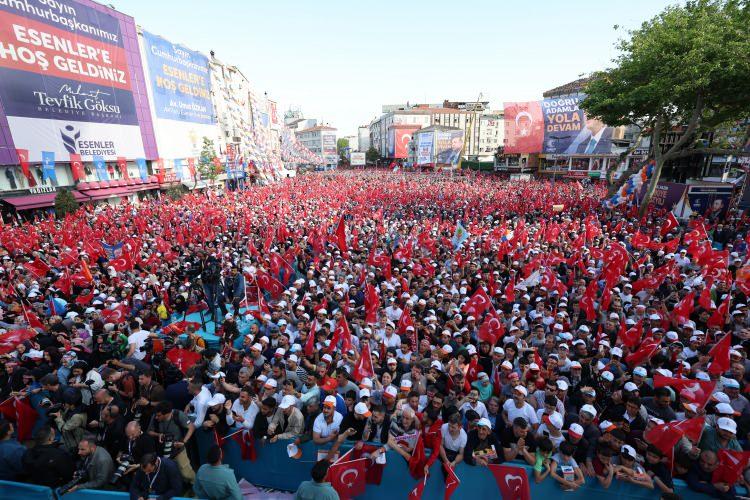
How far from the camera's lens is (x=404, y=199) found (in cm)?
2528

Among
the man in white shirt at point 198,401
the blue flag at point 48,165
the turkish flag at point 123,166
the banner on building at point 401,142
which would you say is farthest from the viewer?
the banner on building at point 401,142

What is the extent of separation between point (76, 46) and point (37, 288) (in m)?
25.6

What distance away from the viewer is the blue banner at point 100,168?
28216mm

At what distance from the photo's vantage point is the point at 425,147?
2431 inches

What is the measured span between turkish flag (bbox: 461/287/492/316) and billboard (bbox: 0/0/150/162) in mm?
28398

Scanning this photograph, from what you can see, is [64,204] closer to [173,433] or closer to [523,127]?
[173,433]

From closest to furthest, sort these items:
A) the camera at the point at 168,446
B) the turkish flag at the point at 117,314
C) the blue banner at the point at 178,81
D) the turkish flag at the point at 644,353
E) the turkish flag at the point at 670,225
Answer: the camera at the point at 168,446 → the turkish flag at the point at 644,353 → the turkish flag at the point at 117,314 → the turkish flag at the point at 670,225 → the blue banner at the point at 178,81

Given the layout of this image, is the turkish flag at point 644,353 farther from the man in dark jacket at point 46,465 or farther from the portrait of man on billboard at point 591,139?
the portrait of man on billboard at point 591,139

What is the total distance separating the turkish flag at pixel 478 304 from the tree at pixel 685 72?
1549cm

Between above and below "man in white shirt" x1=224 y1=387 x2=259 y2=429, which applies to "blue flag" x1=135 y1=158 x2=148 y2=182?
above

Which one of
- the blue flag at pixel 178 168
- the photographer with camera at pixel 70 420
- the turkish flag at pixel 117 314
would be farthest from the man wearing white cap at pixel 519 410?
the blue flag at pixel 178 168

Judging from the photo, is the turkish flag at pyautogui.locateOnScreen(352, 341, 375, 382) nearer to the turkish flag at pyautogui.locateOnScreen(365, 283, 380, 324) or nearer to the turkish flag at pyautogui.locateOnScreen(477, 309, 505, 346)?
the turkish flag at pyautogui.locateOnScreen(365, 283, 380, 324)

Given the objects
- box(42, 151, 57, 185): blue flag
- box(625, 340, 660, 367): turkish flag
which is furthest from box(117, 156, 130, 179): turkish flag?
box(625, 340, 660, 367): turkish flag

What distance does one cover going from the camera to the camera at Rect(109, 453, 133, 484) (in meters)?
3.92
